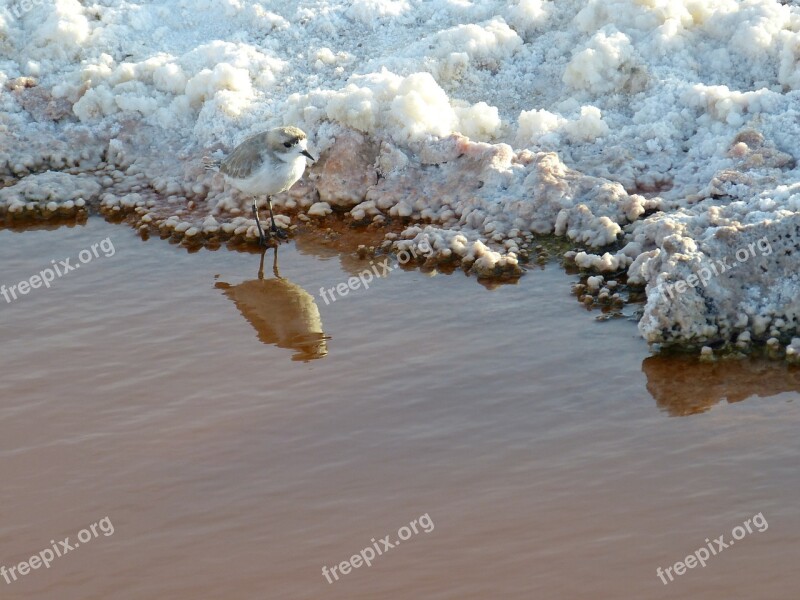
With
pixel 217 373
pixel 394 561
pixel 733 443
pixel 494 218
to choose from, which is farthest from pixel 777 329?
pixel 217 373

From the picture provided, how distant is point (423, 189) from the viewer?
10625 millimetres

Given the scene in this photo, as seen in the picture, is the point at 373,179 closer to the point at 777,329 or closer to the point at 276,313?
the point at 276,313

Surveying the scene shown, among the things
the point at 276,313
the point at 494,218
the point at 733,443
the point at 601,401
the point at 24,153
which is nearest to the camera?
the point at 733,443

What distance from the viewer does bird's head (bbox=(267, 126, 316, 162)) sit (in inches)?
395

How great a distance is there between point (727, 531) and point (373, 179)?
571 centimetres

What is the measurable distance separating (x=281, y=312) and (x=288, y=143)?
5.74 feet

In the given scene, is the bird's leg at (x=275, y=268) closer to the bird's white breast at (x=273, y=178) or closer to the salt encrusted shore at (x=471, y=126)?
the salt encrusted shore at (x=471, y=126)

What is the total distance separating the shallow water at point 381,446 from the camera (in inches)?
238

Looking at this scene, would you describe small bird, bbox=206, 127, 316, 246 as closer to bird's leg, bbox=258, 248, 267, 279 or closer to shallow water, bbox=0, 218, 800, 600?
bird's leg, bbox=258, 248, 267, 279

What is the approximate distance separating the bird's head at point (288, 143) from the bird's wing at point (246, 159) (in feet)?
0.53

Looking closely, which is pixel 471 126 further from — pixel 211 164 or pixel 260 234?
pixel 211 164

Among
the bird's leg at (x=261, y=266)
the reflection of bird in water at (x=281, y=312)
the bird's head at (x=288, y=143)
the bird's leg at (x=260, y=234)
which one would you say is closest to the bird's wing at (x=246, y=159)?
the bird's head at (x=288, y=143)

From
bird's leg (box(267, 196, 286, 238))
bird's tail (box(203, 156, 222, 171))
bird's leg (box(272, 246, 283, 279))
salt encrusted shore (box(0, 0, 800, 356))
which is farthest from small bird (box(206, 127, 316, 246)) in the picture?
bird's tail (box(203, 156, 222, 171))

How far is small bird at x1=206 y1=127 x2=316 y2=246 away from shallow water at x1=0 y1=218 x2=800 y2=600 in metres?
1.15
